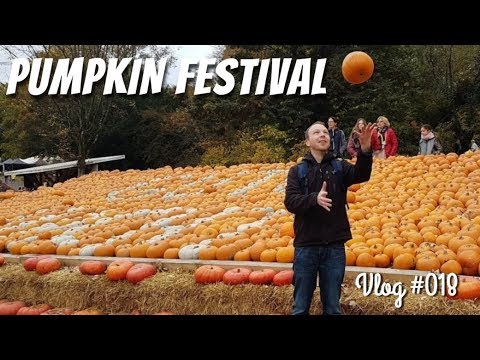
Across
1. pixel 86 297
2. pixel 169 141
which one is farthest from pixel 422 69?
pixel 86 297

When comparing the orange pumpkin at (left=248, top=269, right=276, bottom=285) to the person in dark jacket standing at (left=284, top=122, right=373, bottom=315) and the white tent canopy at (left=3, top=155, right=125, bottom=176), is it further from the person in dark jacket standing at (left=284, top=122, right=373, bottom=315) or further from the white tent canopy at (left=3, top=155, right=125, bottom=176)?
the white tent canopy at (left=3, top=155, right=125, bottom=176)

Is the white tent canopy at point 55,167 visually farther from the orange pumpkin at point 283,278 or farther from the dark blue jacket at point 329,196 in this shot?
the dark blue jacket at point 329,196

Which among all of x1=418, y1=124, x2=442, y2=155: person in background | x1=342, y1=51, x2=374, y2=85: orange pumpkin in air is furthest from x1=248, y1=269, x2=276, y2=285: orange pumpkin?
x1=418, y1=124, x2=442, y2=155: person in background

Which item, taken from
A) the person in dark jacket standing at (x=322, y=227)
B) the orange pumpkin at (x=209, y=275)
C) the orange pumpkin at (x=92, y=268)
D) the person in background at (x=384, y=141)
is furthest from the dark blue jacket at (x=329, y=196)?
the person in background at (x=384, y=141)

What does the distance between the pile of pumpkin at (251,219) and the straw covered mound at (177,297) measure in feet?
1.62

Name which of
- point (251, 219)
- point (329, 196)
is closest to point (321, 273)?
point (329, 196)

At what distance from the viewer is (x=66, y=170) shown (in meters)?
26.7

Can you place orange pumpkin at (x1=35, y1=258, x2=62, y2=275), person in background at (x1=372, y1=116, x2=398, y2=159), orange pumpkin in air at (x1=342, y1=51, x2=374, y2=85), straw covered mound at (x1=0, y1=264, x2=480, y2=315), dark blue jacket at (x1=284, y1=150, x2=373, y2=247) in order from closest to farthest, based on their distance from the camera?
dark blue jacket at (x1=284, y1=150, x2=373, y2=247) → straw covered mound at (x1=0, y1=264, x2=480, y2=315) → orange pumpkin at (x1=35, y1=258, x2=62, y2=275) → orange pumpkin in air at (x1=342, y1=51, x2=374, y2=85) → person in background at (x1=372, y1=116, x2=398, y2=159)

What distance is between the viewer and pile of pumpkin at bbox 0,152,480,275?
5.13 meters

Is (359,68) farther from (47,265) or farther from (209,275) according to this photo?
(47,265)

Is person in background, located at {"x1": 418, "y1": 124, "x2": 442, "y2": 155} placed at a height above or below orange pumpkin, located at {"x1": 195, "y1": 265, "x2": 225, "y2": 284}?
above

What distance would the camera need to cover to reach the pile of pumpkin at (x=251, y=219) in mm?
5133
